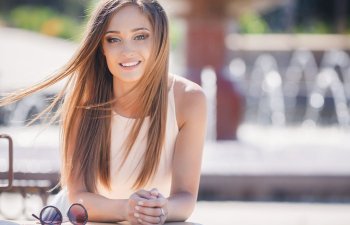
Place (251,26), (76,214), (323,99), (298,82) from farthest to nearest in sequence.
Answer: (251,26) < (298,82) < (323,99) < (76,214)

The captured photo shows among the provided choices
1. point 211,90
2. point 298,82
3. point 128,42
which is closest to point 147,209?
point 128,42

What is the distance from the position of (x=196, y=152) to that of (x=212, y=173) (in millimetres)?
→ 3850

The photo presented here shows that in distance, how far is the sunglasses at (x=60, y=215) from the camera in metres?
2.47

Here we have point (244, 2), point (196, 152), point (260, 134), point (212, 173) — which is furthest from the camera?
point (260, 134)

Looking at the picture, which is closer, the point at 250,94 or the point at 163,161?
the point at 163,161

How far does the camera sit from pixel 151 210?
2572 mm

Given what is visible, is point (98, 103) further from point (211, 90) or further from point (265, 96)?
point (265, 96)

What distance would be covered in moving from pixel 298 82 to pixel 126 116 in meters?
11.4

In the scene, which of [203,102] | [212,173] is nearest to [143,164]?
[203,102]

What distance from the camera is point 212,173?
22.2ft

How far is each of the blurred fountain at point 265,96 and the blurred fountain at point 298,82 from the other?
119 mm

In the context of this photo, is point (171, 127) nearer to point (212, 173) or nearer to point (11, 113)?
point (212, 173)

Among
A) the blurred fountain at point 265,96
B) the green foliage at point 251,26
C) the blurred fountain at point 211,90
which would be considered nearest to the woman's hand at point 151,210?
the blurred fountain at point 211,90

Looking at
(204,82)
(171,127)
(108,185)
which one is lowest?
(108,185)
